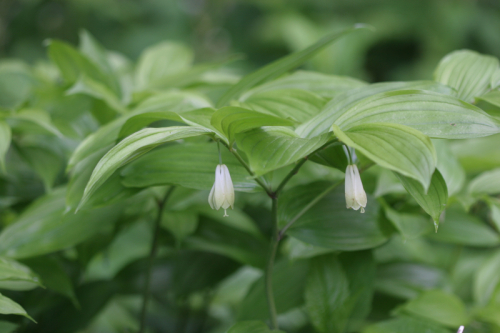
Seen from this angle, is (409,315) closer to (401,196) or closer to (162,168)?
(401,196)

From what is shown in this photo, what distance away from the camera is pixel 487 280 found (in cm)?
76

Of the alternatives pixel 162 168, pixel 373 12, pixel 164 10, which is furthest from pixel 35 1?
pixel 162 168

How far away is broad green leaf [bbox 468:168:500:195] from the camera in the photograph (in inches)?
25.6

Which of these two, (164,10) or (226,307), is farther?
(164,10)

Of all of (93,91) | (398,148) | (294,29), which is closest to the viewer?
(398,148)

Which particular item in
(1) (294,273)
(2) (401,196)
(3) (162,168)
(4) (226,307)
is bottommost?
(4) (226,307)

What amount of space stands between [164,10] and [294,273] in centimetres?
310

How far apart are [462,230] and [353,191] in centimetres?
40

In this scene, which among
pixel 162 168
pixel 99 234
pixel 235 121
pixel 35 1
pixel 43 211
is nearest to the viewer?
pixel 235 121

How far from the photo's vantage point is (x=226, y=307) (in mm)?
1074

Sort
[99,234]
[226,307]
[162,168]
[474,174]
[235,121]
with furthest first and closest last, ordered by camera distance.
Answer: [226,307] → [474,174] → [99,234] → [162,168] → [235,121]

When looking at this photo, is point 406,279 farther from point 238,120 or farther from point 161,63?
point 161,63

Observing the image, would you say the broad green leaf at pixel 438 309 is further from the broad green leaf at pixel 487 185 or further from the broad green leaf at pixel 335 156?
the broad green leaf at pixel 335 156

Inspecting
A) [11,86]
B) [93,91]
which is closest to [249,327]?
[93,91]
